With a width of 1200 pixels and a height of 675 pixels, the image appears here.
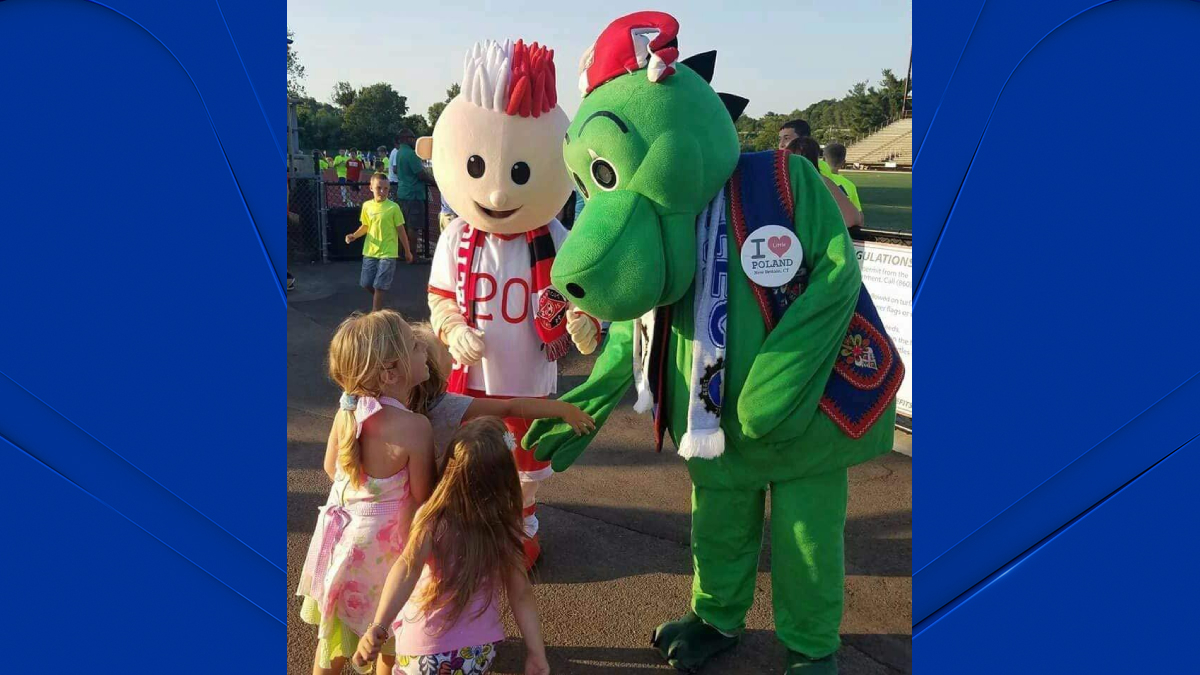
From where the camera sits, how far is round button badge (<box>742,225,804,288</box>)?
2.38 m

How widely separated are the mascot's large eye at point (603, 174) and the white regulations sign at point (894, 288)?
2.86 metres

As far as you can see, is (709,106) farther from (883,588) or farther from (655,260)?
(883,588)

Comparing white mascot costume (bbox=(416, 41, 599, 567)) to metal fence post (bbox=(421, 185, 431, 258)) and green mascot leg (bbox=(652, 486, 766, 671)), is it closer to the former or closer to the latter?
green mascot leg (bbox=(652, 486, 766, 671))

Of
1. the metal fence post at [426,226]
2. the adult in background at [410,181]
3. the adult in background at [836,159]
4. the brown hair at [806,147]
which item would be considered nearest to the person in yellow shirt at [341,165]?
the metal fence post at [426,226]

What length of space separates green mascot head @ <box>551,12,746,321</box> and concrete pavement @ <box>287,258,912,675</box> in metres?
1.29

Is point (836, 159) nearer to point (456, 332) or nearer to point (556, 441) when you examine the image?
point (456, 332)

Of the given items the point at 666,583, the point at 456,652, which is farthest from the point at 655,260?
the point at 666,583

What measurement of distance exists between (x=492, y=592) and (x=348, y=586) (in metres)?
0.39

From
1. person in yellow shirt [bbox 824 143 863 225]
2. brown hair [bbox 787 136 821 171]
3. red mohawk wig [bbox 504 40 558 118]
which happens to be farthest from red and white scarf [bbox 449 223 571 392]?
person in yellow shirt [bbox 824 143 863 225]

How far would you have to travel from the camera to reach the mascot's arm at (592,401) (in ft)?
9.05

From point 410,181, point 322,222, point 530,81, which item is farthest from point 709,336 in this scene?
point 322,222

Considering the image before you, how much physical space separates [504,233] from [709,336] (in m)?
1.08

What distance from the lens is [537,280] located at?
3.22 meters
